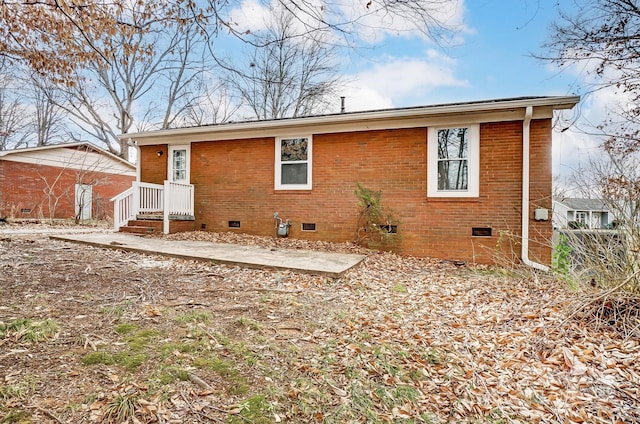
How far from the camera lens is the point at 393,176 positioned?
798 centimetres

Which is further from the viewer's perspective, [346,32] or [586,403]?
[346,32]

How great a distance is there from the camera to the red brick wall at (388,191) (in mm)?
7094

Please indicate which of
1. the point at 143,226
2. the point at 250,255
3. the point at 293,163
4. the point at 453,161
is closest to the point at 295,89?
the point at 293,163

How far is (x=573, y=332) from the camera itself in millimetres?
3033

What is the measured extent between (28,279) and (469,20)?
5896mm

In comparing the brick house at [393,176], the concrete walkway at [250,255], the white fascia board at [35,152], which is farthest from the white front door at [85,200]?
the concrete walkway at [250,255]

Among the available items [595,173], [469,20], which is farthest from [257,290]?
[595,173]

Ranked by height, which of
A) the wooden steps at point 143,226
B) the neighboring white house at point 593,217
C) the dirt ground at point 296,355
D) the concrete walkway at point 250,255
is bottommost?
the dirt ground at point 296,355

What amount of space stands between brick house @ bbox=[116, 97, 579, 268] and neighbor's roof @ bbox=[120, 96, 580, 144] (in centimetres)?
2

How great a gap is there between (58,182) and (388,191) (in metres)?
17.4

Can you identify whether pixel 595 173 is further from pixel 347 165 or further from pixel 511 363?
pixel 347 165

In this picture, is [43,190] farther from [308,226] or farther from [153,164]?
[308,226]

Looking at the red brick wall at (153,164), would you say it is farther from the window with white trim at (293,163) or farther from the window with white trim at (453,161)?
the window with white trim at (453,161)

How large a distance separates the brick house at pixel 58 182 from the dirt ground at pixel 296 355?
13568 mm
